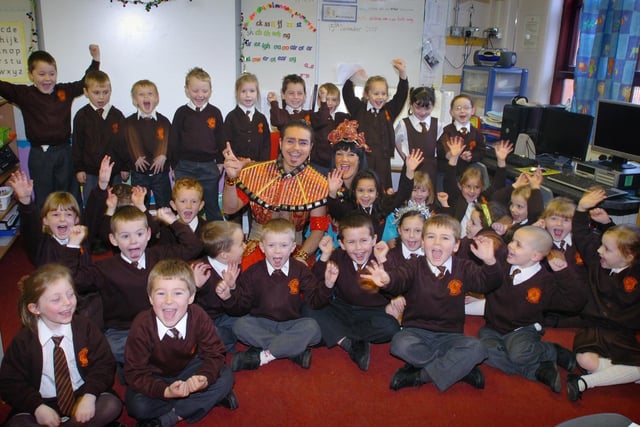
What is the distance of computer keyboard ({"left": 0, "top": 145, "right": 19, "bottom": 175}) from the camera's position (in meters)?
4.01

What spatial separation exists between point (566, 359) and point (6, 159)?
4063 mm

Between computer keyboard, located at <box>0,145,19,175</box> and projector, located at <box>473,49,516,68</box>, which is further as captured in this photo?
projector, located at <box>473,49,516,68</box>

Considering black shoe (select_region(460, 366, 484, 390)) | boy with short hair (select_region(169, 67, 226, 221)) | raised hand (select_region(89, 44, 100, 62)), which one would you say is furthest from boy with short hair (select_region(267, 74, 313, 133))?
black shoe (select_region(460, 366, 484, 390))

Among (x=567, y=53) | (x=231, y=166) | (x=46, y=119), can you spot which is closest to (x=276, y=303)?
(x=231, y=166)

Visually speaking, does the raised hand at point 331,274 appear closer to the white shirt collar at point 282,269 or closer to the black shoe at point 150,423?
the white shirt collar at point 282,269

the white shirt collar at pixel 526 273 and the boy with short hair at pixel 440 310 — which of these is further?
the white shirt collar at pixel 526 273

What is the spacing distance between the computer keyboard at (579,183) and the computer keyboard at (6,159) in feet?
13.6

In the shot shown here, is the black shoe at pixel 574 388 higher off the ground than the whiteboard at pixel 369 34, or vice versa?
the whiteboard at pixel 369 34

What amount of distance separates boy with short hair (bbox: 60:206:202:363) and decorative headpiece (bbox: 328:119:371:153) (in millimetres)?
1575

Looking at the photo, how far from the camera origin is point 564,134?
14.8ft

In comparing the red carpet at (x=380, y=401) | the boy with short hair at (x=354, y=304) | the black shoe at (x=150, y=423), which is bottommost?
the red carpet at (x=380, y=401)

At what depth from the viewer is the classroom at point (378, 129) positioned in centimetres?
259

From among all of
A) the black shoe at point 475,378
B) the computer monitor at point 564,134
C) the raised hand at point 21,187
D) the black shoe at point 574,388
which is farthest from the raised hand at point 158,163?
the computer monitor at point 564,134

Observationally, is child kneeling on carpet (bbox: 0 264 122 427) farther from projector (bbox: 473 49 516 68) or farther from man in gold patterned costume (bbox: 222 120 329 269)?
projector (bbox: 473 49 516 68)
